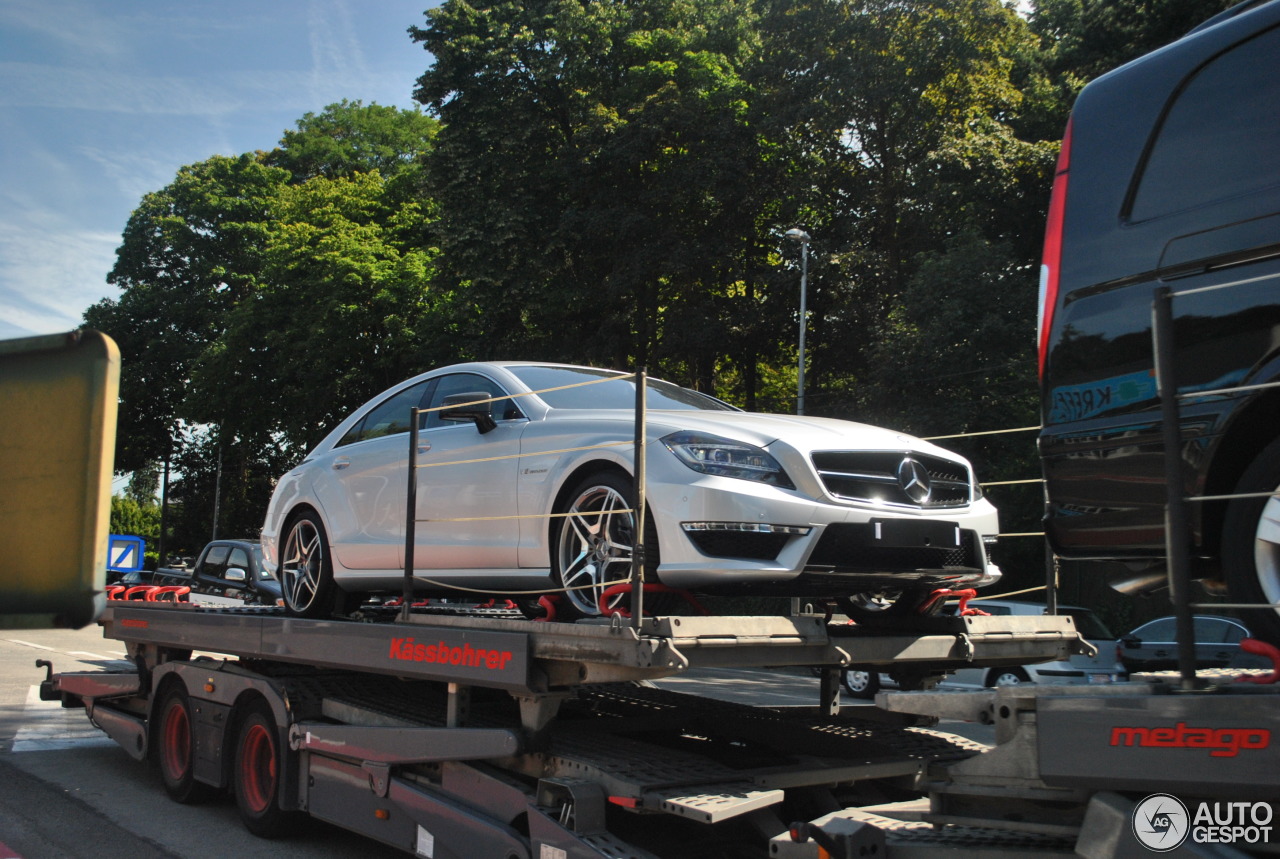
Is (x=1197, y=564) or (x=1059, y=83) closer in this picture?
(x=1197, y=564)

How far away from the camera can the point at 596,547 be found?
4773mm

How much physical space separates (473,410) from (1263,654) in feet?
11.9

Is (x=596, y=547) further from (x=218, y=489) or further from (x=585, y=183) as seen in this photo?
(x=218, y=489)

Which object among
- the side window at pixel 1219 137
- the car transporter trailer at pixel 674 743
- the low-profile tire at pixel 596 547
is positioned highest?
the side window at pixel 1219 137

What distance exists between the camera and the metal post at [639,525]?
374 cm

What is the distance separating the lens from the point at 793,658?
4078mm

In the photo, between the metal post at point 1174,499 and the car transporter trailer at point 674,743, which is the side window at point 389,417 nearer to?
the car transporter trailer at point 674,743

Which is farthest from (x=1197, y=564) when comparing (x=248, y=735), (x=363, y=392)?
(x=363, y=392)

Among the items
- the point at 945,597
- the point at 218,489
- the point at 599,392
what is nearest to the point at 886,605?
the point at 945,597

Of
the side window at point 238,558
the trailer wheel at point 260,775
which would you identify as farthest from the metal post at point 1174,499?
the side window at point 238,558

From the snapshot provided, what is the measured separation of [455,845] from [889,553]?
213 centimetres

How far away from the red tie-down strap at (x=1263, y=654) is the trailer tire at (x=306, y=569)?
5076 mm

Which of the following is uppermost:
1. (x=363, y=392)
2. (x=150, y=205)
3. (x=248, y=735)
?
(x=150, y=205)

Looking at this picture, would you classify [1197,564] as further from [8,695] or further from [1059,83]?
[1059,83]
